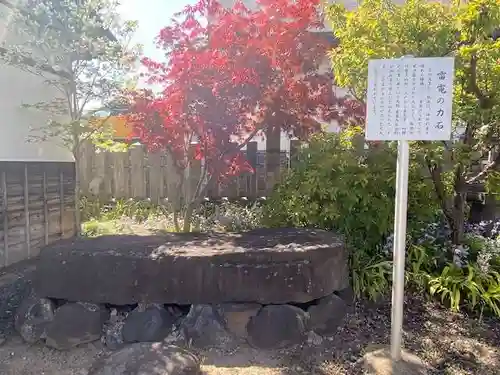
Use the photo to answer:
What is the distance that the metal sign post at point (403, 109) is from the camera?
9.49 ft

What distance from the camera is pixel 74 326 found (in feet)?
→ 11.4

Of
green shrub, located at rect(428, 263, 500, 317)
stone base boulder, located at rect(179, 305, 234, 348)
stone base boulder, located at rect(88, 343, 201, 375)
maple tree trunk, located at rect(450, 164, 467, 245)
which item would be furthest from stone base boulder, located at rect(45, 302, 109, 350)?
maple tree trunk, located at rect(450, 164, 467, 245)

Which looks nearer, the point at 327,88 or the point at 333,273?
the point at 333,273

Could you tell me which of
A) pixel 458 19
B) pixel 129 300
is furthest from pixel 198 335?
pixel 458 19

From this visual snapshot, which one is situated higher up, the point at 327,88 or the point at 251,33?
the point at 251,33

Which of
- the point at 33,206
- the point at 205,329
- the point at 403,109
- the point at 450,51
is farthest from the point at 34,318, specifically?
the point at 450,51

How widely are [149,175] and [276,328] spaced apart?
5.44 meters

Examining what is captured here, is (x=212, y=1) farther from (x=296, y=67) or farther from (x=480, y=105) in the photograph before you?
(x=480, y=105)

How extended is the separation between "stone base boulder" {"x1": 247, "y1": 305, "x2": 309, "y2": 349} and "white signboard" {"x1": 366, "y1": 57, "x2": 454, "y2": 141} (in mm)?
1710

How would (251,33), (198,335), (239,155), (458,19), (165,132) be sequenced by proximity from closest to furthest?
(198,335) < (458,19) < (251,33) < (165,132) < (239,155)

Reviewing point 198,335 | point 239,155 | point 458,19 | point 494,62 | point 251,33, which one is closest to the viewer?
point 198,335

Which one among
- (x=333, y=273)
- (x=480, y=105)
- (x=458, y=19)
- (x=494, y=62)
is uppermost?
(x=458, y=19)

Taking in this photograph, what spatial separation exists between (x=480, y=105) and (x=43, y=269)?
4.69 metres

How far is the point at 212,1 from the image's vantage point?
17.1 ft
